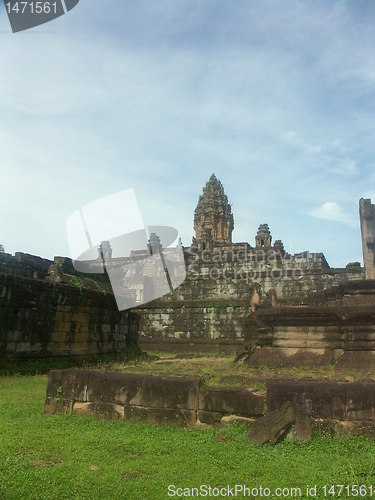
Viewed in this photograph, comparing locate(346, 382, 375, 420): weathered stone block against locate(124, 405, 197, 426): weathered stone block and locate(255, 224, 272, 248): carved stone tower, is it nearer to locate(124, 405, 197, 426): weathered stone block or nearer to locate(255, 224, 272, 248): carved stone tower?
locate(124, 405, 197, 426): weathered stone block

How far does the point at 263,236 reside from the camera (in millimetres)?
35375

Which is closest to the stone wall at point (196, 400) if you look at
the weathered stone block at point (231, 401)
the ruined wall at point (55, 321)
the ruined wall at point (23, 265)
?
the weathered stone block at point (231, 401)

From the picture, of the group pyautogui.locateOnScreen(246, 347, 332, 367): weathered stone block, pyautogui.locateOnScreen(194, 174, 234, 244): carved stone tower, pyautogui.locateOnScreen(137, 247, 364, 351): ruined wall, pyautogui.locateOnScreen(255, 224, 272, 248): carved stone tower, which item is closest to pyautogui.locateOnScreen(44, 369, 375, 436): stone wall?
pyautogui.locateOnScreen(246, 347, 332, 367): weathered stone block

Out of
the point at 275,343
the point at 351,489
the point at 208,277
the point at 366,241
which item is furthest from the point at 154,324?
the point at 351,489

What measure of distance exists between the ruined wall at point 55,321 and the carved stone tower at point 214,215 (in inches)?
1346

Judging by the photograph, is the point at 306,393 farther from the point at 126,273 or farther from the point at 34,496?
the point at 126,273

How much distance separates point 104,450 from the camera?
406 cm

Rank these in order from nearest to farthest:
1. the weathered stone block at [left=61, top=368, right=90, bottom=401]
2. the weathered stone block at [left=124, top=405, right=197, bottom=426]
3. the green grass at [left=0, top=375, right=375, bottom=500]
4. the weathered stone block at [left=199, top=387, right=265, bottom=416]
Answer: the green grass at [left=0, top=375, right=375, bottom=500], the weathered stone block at [left=199, top=387, right=265, bottom=416], the weathered stone block at [left=124, top=405, right=197, bottom=426], the weathered stone block at [left=61, top=368, right=90, bottom=401]

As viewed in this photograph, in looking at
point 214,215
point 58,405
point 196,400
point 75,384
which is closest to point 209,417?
point 196,400

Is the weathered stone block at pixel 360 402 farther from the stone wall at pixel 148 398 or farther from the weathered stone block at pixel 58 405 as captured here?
the weathered stone block at pixel 58 405

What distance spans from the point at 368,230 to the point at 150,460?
10.3 meters

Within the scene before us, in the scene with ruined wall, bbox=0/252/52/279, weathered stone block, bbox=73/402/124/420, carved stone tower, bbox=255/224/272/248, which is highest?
carved stone tower, bbox=255/224/272/248

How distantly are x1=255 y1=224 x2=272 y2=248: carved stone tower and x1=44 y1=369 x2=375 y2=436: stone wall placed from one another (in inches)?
1190

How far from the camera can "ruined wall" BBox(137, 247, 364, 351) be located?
17.2 m
